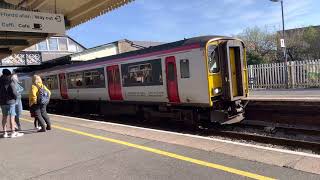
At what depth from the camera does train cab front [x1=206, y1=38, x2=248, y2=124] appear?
12.0m

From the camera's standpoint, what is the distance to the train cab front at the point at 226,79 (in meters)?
12.0

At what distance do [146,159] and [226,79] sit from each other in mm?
5721

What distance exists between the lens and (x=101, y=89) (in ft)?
58.1

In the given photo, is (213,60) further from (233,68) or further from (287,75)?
(287,75)

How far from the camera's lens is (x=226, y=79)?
12258mm

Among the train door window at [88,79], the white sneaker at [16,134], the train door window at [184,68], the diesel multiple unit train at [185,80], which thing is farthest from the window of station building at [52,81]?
the white sneaker at [16,134]

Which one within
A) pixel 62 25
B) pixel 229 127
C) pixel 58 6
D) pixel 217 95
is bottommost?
pixel 229 127

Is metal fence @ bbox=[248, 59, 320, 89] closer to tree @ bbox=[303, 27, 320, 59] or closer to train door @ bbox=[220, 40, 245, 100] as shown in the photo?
tree @ bbox=[303, 27, 320, 59]

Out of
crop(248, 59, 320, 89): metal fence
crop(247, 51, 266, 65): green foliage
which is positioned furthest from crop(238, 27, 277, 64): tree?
crop(248, 59, 320, 89): metal fence

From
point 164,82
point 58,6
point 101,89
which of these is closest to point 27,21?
point 58,6

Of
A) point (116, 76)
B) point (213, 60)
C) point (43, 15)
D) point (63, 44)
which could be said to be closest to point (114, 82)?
point (116, 76)

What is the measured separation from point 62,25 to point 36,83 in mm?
2323

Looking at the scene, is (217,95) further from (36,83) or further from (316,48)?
(316,48)

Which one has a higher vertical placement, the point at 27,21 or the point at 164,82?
the point at 27,21
